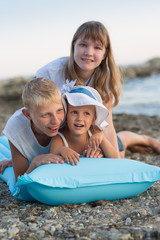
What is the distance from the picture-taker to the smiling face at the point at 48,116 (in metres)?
2.50

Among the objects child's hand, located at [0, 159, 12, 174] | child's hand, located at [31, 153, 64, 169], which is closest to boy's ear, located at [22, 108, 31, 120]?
child's hand, located at [31, 153, 64, 169]

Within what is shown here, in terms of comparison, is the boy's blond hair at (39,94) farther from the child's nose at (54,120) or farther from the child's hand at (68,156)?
the child's hand at (68,156)

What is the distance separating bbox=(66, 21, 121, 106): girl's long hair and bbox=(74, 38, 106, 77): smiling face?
52mm

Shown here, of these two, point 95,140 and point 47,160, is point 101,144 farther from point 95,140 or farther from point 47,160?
point 47,160

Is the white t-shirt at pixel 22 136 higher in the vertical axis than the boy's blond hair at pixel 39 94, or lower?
lower

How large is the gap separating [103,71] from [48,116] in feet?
4.12

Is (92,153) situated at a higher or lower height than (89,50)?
lower

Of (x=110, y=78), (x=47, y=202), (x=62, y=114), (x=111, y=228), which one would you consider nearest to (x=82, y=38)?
(x=110, y=78)

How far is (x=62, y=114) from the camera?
2600mm

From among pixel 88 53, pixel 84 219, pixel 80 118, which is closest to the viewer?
pixel 84 219

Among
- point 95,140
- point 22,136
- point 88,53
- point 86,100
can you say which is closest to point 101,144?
point 95,140

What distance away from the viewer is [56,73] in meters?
3.48

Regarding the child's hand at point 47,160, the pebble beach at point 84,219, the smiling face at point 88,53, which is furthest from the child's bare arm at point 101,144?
the smiling face at point 88,53

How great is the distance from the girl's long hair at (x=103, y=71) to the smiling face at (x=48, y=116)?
0.85 meters
